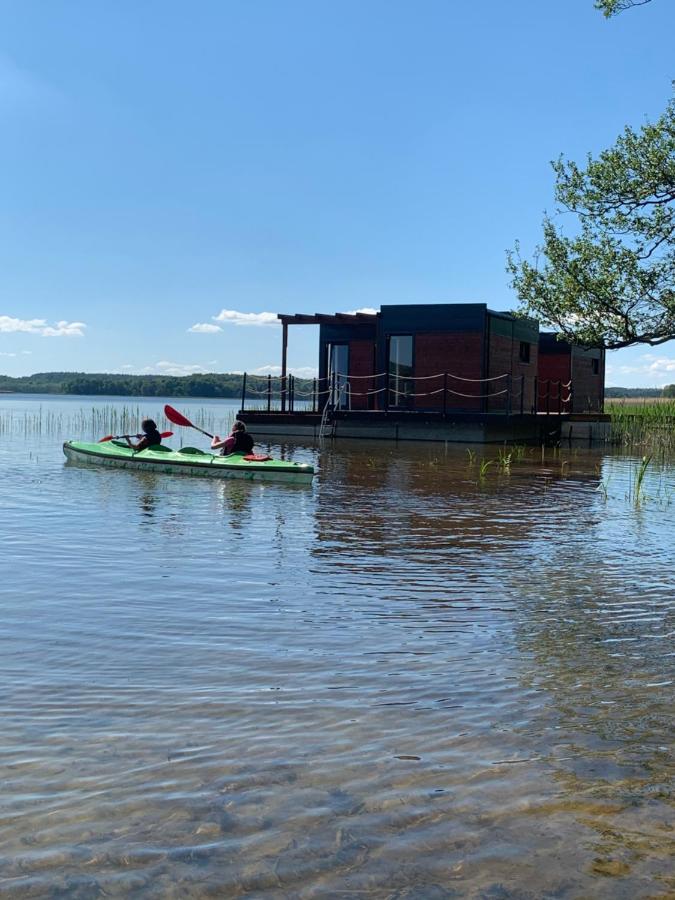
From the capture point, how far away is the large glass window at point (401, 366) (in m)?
28.2

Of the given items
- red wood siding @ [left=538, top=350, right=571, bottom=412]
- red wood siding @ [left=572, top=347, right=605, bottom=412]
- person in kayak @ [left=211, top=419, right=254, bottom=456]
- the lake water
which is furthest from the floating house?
the lake water

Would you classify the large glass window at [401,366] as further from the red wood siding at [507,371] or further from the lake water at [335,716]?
the lake water at [335,716]

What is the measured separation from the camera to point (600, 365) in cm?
4041

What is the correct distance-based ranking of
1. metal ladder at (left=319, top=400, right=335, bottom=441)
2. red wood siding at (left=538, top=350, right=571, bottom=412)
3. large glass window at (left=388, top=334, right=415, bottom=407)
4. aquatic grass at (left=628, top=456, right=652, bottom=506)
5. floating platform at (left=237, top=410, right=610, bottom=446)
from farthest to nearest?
red wood siding at (left=538, top=350, right=571, bottom=412), large glass window at (left=388, top=334, right=415, bottom=407), metal ladder at (left=319, top=400, right=335, bottom=441), floating platform at (left=237, top=410, right=610, bottom=446), aquatic grass at (left=628, top=456, right=652, bottom=506)

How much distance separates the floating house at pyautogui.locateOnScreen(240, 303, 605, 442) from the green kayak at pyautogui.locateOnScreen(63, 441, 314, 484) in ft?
29.9

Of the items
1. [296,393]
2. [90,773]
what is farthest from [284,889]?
[296,393]

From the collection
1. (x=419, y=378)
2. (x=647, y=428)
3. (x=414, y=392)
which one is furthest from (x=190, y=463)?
(x=647, y=428)

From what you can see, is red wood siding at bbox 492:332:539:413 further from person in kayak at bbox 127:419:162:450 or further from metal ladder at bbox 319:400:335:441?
person in kayak at bbox 127:419:162:450

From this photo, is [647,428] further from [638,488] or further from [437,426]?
[638,488]

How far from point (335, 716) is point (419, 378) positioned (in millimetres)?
22986

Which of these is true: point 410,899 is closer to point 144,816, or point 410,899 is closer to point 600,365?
point 144,816

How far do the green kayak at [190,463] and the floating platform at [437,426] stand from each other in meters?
10.4

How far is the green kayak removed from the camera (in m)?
15.0

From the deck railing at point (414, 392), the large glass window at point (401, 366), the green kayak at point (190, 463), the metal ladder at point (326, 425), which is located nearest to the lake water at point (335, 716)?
the green kayak at point (190, 463)
